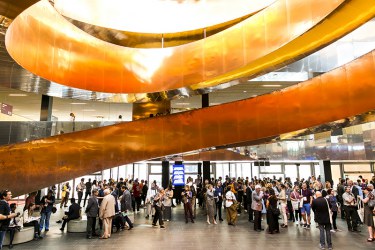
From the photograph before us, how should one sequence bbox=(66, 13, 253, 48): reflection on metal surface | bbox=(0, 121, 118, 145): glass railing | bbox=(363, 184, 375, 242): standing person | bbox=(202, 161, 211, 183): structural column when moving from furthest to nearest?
bbox=(202, 161, 211, 183): structural column → bbox=(66, 13, 253, 48): reflection on metal surface → bbox=(0, 121, 118, 145): glass railing → bbox=(363, 184, 375, 242): standing person

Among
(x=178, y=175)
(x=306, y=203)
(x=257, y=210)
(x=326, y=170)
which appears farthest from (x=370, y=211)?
(x=326, y=170)

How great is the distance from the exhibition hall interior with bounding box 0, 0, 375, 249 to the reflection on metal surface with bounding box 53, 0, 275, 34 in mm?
57

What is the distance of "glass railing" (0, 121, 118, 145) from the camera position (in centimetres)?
1178

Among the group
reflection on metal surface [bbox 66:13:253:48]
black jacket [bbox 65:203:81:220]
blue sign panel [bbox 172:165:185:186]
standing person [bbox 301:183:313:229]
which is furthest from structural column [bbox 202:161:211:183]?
black jacket [bbox 65:203:81:220]

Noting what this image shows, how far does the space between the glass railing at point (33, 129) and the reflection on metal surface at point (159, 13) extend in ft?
16.6

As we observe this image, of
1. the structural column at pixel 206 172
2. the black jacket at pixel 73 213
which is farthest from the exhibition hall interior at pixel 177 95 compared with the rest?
the structural column at pixel 206 172

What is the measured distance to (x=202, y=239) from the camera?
31.9 ft

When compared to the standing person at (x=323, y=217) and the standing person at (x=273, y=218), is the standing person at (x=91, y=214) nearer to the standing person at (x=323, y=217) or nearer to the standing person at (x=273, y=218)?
the standing person at (x=273, y=218)

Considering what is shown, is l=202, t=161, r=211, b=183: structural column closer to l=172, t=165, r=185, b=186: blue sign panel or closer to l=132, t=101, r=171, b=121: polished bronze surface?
l=172, t=165, r=185, b=186: blue sign panel

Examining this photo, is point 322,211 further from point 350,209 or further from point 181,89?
point 181,89

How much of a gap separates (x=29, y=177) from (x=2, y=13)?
8271 mm

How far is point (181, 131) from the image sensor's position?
14.3m

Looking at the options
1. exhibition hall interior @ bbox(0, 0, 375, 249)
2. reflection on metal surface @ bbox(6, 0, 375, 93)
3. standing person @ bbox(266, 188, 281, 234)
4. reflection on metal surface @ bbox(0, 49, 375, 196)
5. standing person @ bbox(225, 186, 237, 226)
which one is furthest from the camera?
standing person @ bbox(225, 186, 237, 226)

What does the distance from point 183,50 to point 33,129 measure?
24.7 ft
